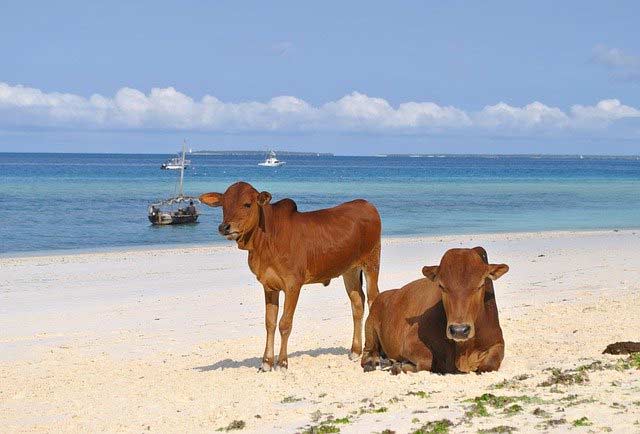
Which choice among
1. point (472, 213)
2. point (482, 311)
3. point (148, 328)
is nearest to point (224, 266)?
point (148, 328)

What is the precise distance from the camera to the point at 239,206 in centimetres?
1080

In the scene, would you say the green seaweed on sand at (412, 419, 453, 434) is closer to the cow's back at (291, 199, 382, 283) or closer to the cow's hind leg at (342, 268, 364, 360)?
the cow's back at (291, 199, 382, 283)

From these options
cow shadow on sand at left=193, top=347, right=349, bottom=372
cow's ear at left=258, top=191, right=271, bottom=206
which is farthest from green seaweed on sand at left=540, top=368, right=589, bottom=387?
cow shadow on sand at left=193, top=347, right=349, bottom=372

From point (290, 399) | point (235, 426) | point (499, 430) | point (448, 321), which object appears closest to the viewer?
point (499, 430)

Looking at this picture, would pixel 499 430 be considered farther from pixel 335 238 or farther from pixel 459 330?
pixel 335 238

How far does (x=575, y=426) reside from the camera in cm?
726

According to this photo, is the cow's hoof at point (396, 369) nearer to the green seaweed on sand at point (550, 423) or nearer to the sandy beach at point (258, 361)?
the sandy beach at point (258, 361)

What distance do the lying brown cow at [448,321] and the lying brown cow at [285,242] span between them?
97 cm

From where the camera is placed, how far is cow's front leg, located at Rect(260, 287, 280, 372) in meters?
11.0

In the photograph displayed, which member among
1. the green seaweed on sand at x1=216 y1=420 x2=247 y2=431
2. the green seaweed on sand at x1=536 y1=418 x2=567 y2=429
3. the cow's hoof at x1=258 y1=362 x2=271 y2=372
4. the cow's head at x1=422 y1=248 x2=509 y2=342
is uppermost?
the cow's head at x1=422 y1=248 x2=509 y2=342

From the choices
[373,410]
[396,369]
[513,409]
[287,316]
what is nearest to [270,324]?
[287,316]

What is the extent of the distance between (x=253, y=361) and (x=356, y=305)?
1.37 meters

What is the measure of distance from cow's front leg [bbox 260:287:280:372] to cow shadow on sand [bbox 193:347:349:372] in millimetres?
584

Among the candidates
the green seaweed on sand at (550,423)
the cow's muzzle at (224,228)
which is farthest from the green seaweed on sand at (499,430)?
the cow's muzzle at (224,228)
